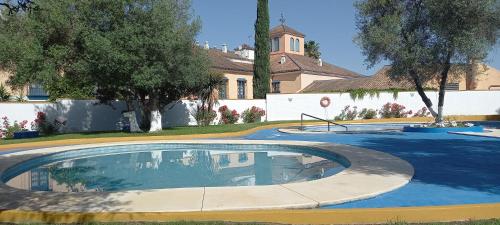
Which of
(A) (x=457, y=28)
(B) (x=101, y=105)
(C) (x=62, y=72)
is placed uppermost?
(A) (x=457, y=28)

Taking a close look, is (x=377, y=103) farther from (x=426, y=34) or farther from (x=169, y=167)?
→ (x=169, y=167)

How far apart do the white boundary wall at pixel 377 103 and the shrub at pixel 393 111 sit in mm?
327

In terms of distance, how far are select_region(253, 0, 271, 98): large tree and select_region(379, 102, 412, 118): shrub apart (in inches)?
379

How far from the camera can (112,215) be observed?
6.14m

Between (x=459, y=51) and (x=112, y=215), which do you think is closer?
(x=112, y=215)

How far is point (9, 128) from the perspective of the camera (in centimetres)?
2173

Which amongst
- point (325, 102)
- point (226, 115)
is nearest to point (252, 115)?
point (226, 115)

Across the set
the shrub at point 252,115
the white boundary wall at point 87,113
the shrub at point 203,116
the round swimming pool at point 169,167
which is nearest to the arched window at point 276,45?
the shrub at point 252,115

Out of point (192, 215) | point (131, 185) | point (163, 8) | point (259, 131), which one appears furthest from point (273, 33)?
point (192, 215)

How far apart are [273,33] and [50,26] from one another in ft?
135

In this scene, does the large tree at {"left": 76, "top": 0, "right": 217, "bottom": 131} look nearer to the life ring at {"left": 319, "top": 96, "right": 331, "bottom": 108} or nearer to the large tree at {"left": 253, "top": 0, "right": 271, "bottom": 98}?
the large tree at {"left": 253, "top": 0, "right": 271, "bottom": 98}

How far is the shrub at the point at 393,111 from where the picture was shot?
32.9m

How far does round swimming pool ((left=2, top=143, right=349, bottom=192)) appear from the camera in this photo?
10.3 m

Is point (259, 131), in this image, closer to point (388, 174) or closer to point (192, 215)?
point (388, 174)
